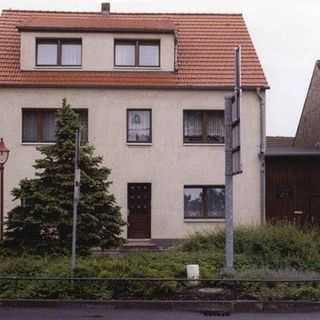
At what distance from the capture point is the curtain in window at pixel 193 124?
103ft

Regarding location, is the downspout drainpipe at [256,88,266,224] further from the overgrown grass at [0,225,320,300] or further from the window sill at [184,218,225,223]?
the overgrown grass at [0,225,320,300]

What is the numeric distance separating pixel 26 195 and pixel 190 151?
1079 centimetres

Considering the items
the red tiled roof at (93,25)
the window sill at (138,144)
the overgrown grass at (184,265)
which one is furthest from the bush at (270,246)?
the red tiled roof at (93,25)

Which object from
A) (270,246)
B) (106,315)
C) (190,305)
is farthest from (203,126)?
(106,315)

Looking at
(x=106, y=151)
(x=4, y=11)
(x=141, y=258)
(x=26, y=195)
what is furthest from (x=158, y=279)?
(x=4, y=11)

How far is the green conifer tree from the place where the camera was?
20.9 m

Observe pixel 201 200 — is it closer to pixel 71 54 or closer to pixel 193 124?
pixel 193 124

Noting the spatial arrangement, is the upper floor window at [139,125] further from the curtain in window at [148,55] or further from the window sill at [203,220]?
the window sill at [203,220]

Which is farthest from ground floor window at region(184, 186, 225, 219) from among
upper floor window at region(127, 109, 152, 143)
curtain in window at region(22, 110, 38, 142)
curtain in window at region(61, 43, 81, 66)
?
curtain in window at region(61, 43, 81, 66)

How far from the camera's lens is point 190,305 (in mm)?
14609

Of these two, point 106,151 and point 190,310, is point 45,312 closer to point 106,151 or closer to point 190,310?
point 190,310

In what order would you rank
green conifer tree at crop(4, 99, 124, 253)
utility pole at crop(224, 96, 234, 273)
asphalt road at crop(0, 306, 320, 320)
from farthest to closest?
green conifer tree at crop(4, 99, 124, 253), utility pole at crop(224, 96, 234, 273), asphalt road at crop(0, 306, 320, 320)

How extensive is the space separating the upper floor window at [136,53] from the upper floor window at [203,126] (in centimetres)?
266

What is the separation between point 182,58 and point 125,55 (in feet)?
8.47
